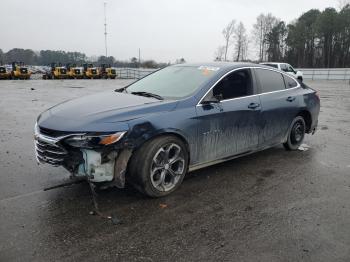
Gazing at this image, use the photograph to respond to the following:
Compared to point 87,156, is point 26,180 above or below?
below

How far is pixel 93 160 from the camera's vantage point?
3572mm

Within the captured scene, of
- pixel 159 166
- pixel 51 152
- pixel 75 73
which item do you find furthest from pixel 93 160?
pixel 75 73

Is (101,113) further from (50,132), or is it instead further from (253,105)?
(253,105)

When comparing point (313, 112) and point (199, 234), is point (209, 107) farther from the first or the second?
point (313, 112)

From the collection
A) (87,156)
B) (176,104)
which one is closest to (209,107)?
(176,104)

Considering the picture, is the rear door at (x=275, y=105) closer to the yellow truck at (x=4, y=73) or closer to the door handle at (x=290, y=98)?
the door handle at (x=290, y=98)

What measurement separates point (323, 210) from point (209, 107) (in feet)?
5.95

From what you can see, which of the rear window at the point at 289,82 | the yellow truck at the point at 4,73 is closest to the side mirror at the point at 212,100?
the rear window at the point at 289,82

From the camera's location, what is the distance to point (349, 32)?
6675cm

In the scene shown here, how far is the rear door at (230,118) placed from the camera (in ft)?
14.4

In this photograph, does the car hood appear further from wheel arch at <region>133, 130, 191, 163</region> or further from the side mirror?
the side mirror

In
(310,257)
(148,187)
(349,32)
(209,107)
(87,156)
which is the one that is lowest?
(310,257)

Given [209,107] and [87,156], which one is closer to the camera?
[87,156]

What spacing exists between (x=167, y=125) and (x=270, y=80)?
97.8 inches
